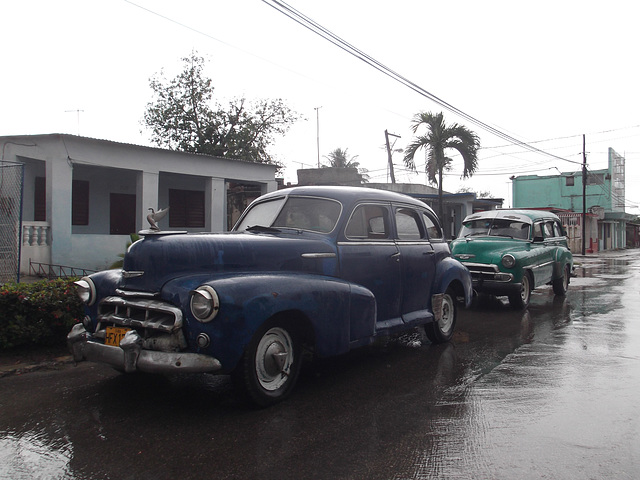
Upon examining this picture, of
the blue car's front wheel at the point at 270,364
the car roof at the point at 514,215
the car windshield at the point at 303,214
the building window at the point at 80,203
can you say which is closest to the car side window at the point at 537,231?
the car roof at the point at 514,215

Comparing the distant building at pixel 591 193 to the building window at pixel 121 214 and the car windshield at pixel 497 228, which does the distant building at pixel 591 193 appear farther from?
the building window at pixel 121 214

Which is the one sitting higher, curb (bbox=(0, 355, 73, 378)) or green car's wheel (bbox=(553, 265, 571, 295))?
green car's wheel (bbox=(553, 265, 571, 295))

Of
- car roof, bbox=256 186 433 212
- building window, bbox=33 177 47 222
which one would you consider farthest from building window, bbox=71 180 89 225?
car roof, bbox=256 186 433 212

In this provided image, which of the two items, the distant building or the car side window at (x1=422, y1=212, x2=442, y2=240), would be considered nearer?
the car side window at (x1=422, y1=212, x2=442, y2=240)

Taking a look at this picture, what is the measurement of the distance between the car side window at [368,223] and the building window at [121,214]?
1211cm

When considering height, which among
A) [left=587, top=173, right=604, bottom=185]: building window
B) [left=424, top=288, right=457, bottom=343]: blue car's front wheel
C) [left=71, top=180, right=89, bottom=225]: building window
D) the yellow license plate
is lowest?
[left=424, top=288, right=457, bottom=343]: blue car's front wheel

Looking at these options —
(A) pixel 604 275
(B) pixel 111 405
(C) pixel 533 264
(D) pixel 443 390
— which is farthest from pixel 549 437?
(A) pixel 604 275

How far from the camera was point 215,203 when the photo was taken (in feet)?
51.0

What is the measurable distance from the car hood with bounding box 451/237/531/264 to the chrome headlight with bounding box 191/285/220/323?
6.82 m

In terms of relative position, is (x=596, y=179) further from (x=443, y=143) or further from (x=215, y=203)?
(x=215, y=203)

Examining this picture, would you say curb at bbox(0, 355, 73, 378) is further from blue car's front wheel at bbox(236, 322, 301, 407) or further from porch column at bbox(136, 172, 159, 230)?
porch column at bbox(136, 172, 159, 230)

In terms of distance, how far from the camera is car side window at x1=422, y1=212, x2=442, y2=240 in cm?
634

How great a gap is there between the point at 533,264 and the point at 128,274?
797 centimetres

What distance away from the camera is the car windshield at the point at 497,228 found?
9945 mm
